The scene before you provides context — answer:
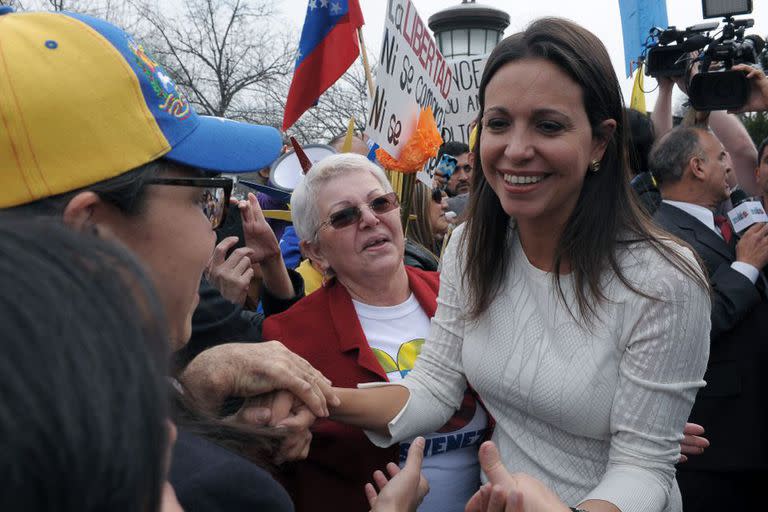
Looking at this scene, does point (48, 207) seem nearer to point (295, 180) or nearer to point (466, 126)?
point (295, 180)

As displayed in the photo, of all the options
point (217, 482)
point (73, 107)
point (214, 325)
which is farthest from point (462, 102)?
point (217, 482)

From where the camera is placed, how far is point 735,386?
134 inches

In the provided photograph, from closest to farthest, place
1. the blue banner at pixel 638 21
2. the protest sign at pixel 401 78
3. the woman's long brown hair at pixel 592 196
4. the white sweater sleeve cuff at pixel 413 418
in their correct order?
the woman's long brown hair at pixel 592 196 → the white sweater sleeve cuff at pixel 413 418 → the protest sign at pixel 401 78 → the blue banner at pixel 638 21

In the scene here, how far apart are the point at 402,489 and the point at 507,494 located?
1.28 feet

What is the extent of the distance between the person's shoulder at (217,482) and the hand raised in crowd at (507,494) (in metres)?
0.50

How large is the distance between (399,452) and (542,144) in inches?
43.6

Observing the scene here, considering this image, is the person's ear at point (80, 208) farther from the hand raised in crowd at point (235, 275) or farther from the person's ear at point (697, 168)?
the person's ear at point (697, 168)

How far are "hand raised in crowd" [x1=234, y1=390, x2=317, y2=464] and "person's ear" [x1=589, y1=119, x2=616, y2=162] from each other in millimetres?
1038

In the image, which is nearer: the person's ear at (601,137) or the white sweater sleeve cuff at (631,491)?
the white sweater sleeve cuff at (631,491)

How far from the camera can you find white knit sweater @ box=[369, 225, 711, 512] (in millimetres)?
1748

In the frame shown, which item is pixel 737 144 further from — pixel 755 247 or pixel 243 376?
pixel 243 376

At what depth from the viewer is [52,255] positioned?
2.05 feet

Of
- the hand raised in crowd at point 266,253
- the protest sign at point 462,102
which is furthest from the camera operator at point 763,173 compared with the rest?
the hand raised in crowd at point 266,253

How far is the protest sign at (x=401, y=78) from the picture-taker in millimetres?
3697
